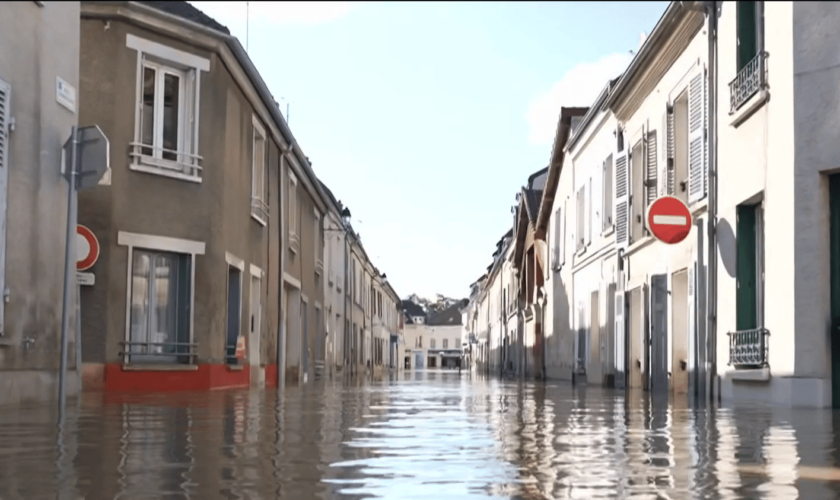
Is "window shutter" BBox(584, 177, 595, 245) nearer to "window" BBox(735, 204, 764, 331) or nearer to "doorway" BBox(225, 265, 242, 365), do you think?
"doorway" BBox(225, 265, 242, 365)

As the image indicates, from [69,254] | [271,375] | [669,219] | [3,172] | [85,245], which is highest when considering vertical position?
[669,219]

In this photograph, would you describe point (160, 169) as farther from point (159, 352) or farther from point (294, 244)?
point (294, 244)

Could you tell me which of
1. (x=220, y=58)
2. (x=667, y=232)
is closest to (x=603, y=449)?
(x=667, y=232)

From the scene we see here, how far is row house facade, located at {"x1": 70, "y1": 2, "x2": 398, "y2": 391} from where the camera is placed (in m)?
18.4

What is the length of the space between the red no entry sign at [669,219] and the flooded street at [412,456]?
6.28m

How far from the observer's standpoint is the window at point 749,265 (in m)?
14.8

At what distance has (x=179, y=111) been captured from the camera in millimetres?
19906

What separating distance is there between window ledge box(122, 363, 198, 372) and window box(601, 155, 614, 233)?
35.1 ft

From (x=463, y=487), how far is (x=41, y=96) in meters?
9.39

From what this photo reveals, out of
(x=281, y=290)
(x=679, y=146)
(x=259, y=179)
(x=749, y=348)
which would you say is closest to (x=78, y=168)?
(x=749, y=348)

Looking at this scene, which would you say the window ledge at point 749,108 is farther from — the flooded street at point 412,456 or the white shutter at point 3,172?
the white shutter at point 3,172

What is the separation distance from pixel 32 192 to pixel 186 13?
8.28m

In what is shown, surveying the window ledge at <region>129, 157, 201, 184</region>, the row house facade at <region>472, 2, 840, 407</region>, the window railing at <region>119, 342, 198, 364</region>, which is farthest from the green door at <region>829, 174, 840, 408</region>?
the window ledge at <region>129, 157, 201, 184</region>

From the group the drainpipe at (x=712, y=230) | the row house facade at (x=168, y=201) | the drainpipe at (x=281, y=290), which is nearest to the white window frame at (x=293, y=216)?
the drainpipe at (x=281, y=290)
